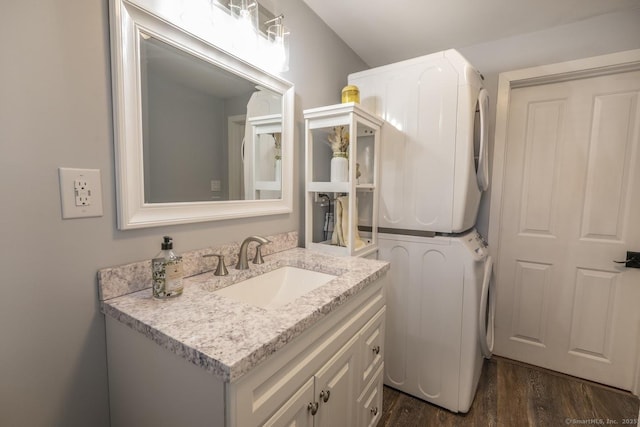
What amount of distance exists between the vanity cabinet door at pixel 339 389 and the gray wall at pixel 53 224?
2.21 ft

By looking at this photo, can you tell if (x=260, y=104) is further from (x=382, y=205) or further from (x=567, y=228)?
(x=567, y=228)

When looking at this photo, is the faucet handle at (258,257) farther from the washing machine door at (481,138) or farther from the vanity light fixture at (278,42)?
the washing machine door at (481,138)

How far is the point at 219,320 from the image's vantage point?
736mm

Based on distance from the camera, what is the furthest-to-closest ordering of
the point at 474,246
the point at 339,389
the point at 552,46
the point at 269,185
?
the point at 552,46, the point at 474,246, the point at 269,185, the point at 339,389

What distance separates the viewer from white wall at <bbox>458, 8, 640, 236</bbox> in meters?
1.73

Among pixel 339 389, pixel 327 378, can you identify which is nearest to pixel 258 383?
pixel 327 378

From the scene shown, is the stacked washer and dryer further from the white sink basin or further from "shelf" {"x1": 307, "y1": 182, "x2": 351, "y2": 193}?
the white sink basin

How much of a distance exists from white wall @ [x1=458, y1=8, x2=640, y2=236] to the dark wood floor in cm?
108

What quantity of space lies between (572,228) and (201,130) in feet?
7.91

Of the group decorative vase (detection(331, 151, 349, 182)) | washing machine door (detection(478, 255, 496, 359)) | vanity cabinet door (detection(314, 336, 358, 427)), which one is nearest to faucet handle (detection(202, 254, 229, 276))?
vanity cabinet door (detection(314, 336, 358, 427))

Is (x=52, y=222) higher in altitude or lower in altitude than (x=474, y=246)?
higher

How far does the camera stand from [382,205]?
5.97 ft

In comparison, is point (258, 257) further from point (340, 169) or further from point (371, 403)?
point (371, 403)

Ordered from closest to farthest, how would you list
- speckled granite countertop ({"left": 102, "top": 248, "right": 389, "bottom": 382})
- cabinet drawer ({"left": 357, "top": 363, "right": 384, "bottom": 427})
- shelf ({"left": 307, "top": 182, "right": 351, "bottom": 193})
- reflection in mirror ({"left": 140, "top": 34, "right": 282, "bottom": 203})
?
1. speckled granite countertop ({"left": 102, "top": 248, "right": 389, "bottom": 382})
2. reflection in mirror ({"left": 140, "top": 34, "right": 282, "bottom": 203})
3. cabinet drawer ({"left": 357, "top": 363, "right": 384, "bottom": 427})
4. shelf ({"left": 307, "top": 182, "right": 351, "bottom": 193})
